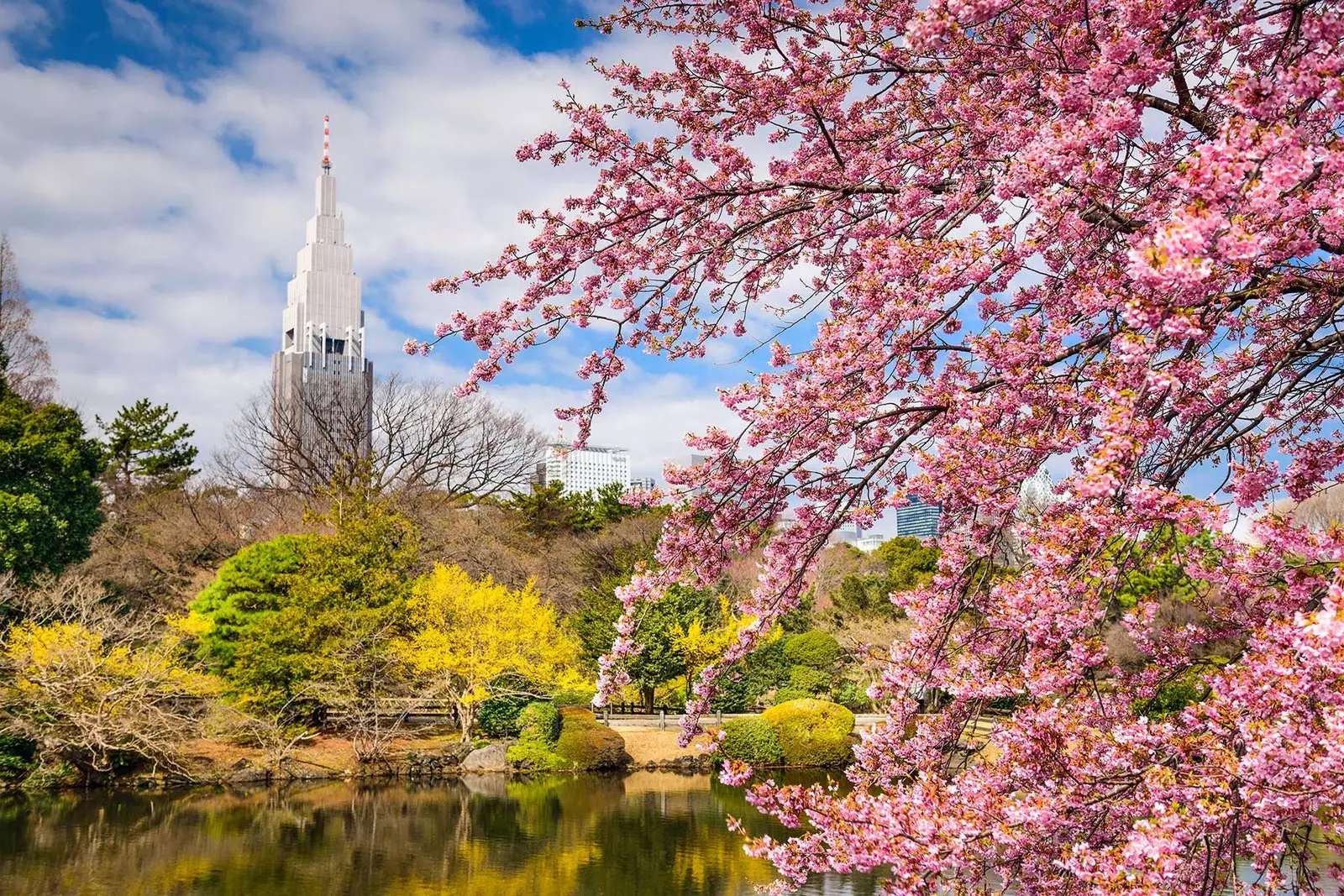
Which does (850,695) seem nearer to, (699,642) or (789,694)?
(789,694)

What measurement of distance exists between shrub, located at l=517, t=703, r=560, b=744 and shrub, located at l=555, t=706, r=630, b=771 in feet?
0.66

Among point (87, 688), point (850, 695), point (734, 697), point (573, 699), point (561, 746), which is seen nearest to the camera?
point (87, 688)

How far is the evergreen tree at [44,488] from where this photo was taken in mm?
15945

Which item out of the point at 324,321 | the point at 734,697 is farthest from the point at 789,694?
the point at 324,321

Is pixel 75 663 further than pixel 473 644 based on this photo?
No

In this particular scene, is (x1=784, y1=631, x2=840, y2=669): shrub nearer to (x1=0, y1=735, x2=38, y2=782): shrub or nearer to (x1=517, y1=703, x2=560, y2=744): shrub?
(x1=517, y1=703, x2=560, y2=744): shrub

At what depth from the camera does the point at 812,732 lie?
62.6ft

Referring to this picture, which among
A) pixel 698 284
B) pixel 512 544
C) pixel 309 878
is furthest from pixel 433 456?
pixel 698 284

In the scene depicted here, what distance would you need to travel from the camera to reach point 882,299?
3086 millimetres

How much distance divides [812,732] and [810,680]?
153 inches

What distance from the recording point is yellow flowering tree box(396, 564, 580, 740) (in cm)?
1820

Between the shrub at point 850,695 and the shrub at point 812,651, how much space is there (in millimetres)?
642

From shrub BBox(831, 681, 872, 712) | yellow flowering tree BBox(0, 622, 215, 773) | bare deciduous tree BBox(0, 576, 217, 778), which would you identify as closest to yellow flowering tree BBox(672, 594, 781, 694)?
shrub BBox(831, 681, 872, 712)

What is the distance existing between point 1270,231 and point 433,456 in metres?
29.6
